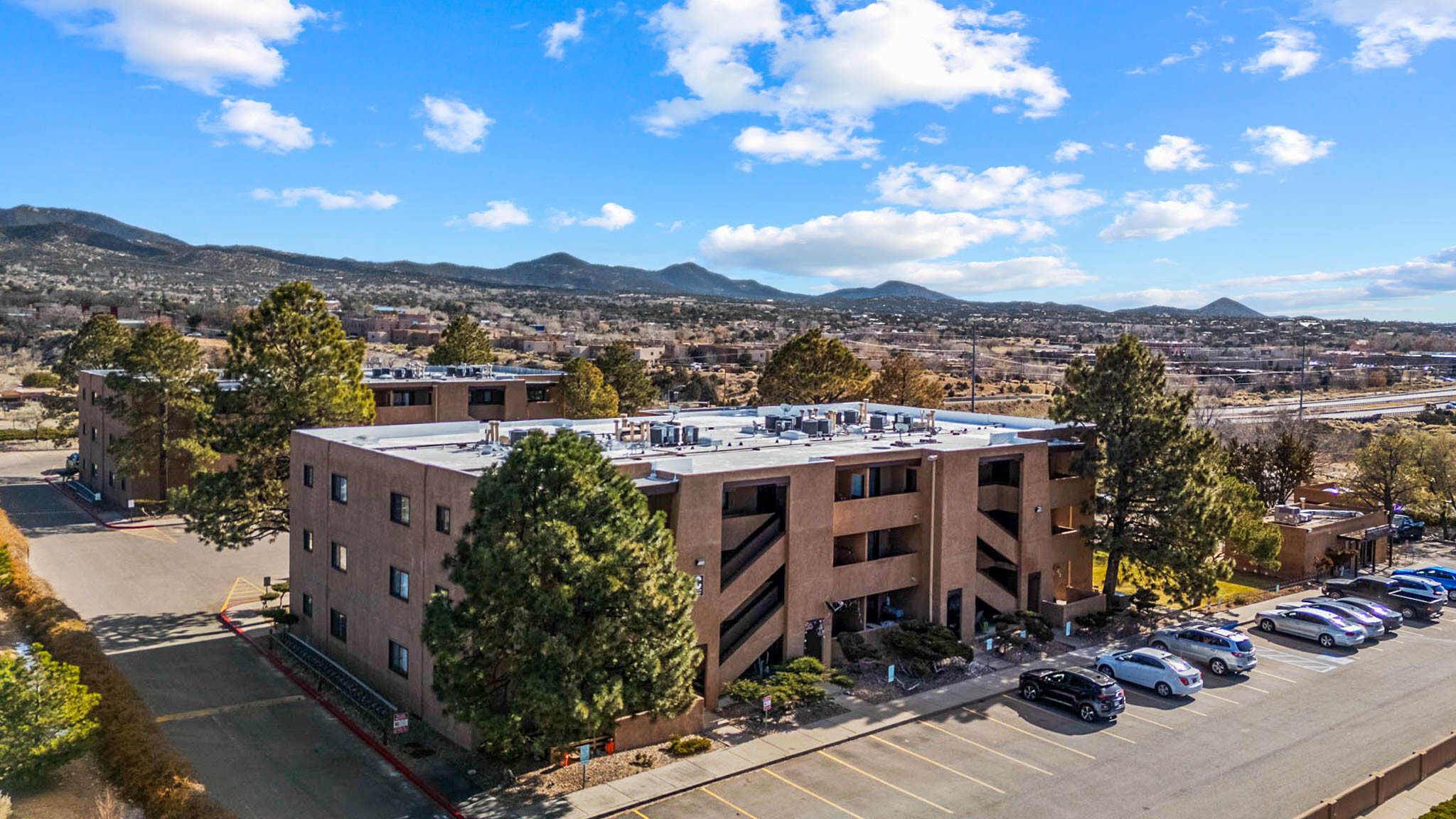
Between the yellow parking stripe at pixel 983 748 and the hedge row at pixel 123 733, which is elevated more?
the hedge row at pixel 123 733

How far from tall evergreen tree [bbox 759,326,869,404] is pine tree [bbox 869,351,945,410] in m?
6.15

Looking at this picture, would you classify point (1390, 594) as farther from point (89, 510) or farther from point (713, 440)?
point (89, 510)

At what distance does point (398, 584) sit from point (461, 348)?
55.1 meters

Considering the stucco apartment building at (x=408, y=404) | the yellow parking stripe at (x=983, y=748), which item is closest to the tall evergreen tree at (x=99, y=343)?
the stucco apartment building at (x=408, y=404)

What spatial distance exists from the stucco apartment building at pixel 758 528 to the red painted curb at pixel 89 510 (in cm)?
2898

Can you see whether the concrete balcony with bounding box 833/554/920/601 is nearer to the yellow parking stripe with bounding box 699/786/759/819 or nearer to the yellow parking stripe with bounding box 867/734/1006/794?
the yellow parking stripe with bounding box 867/734/1006/794

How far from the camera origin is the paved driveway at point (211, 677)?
944 inches

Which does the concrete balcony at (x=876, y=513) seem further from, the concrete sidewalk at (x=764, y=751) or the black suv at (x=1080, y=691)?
the black suv at (x=1080, y=691)

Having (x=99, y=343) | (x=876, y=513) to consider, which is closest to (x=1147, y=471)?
(x=876, y=513)

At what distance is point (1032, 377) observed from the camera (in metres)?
142

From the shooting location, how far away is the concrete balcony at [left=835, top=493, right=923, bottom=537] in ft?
111

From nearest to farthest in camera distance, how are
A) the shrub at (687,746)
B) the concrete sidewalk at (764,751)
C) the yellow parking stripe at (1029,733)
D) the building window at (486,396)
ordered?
1. the concrete sidewalk at (764,751)
2. the shrub at (687,746)
3. the yellow parking stripe at (1029,733)
4. the building window at (486,396)

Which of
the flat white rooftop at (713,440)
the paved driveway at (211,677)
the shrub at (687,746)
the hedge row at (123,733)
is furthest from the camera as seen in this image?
the flat white rooftop at (713,440)

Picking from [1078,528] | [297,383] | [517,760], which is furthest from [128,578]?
[1078,528]
